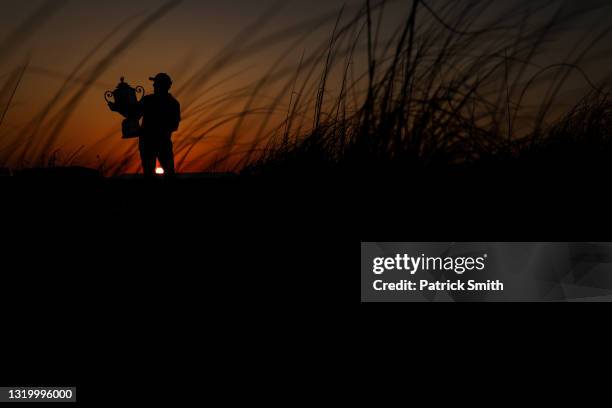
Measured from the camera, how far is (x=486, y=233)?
1.30 metres

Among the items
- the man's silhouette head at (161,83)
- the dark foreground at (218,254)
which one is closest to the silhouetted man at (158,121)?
the man's silhouette head at (161,83)

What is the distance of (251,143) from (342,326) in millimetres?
1298

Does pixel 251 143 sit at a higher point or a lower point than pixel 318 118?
higher

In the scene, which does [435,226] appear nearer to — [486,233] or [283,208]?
[486,233]

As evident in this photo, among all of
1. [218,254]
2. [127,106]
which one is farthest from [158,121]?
[218,254]

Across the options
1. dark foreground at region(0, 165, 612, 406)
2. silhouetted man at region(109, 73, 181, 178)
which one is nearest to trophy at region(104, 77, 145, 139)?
silhouetted man at region(109, 73, 181, 178)

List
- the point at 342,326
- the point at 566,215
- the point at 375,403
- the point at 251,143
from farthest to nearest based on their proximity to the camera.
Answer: the point at 251,143 → the point at 566,215 → the point at 342,326 → the point at 375,403

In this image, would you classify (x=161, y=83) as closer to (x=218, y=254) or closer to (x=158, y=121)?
(x=158, y=121)

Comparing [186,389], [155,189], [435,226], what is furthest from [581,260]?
[155,189]

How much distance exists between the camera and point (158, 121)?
12.6 feet

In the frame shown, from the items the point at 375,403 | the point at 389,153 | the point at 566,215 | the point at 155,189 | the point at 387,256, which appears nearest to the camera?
the point at 375,403

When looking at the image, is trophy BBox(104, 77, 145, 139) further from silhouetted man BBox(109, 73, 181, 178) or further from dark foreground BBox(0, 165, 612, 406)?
dark foreground BBox(0, 165, 612, 406)

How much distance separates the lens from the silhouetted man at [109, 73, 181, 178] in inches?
150

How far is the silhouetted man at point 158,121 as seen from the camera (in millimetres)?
3812
